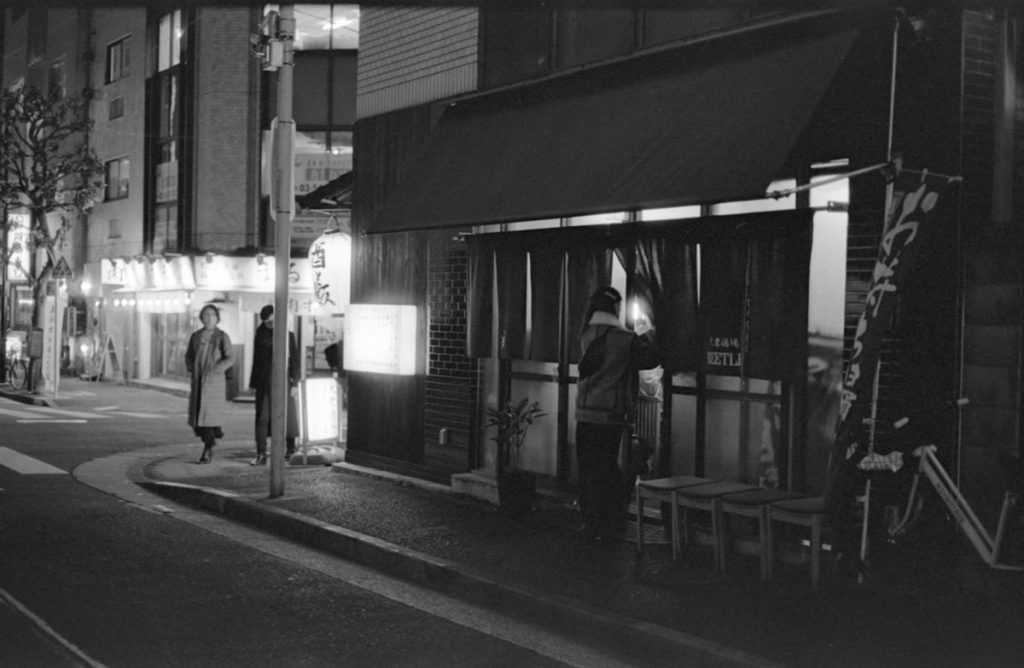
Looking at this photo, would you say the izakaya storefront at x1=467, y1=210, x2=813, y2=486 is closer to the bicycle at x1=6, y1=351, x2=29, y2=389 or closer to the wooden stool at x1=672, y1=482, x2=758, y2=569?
the wooden stool at x1=672, y1=482, x2=758, y2=569

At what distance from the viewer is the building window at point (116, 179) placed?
3378 centimetres

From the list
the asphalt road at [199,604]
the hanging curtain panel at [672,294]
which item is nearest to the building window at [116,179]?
the asphalt road at [199,604]

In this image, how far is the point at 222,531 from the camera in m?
10.3

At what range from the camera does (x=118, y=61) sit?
114 ft

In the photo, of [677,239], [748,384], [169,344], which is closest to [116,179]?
[169,344]

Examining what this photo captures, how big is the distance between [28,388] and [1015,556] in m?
24.1

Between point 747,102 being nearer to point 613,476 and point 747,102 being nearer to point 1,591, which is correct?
point 613,476

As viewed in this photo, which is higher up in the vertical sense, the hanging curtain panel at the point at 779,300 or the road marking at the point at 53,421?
the hanging curtain panel at the point at 779,300

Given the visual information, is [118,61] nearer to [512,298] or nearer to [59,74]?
[59,74]

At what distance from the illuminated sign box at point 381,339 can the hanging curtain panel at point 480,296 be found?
4.46ft

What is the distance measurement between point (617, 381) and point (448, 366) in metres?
3.33

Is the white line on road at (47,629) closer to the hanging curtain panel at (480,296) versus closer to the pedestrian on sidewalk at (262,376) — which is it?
the hanging curtain panel at (480,296)

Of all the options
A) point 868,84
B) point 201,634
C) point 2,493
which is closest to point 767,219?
point 868,84

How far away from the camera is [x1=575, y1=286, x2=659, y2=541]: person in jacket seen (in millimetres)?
9031
